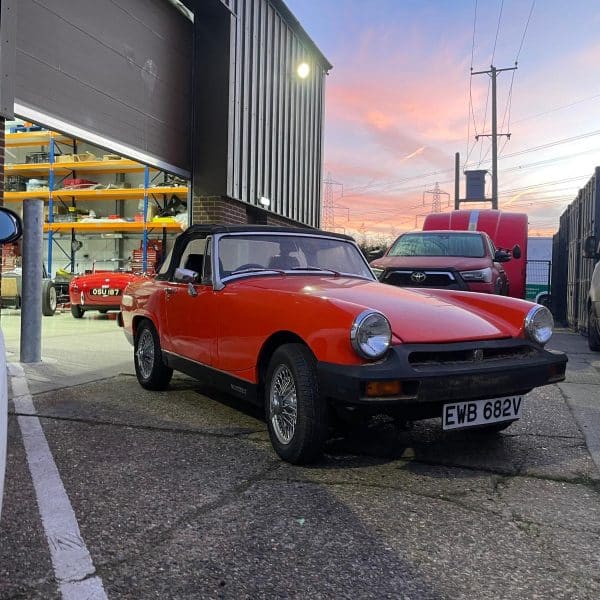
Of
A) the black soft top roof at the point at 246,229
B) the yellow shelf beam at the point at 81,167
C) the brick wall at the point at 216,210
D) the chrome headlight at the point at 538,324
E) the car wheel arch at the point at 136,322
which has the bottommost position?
the car wheel arch at the point at 136,322

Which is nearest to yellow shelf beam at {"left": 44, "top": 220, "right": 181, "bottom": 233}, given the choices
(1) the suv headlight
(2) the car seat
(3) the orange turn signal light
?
(1) the suv headlight

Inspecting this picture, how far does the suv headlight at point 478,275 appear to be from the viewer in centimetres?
831

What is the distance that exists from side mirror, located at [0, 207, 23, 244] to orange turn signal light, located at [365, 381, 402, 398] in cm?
177

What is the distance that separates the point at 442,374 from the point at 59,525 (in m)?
2.00

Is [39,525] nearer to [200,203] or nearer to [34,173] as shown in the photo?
[200,203]

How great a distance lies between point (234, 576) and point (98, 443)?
196 cm

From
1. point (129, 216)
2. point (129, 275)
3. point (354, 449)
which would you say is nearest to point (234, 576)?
point (354, 449)

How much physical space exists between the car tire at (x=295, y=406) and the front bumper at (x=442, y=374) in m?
0.10

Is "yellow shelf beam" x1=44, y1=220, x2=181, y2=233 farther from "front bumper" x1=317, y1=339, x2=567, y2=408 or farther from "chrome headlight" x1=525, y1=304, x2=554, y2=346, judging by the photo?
"front bumper" x1=317, y1=339, x2=567, y2=408

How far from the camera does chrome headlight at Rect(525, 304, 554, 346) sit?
377cm

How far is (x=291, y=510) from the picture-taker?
2.85 meters

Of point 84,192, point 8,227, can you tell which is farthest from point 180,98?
point 84,192

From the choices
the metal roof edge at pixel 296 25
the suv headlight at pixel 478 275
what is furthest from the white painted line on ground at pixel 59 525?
the metal roof edge at pixel 296 25

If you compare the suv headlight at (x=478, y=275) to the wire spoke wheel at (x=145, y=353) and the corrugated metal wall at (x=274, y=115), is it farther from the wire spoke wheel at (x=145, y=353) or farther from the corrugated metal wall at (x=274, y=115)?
the wire spoke wheel at (x=145, y=353)
